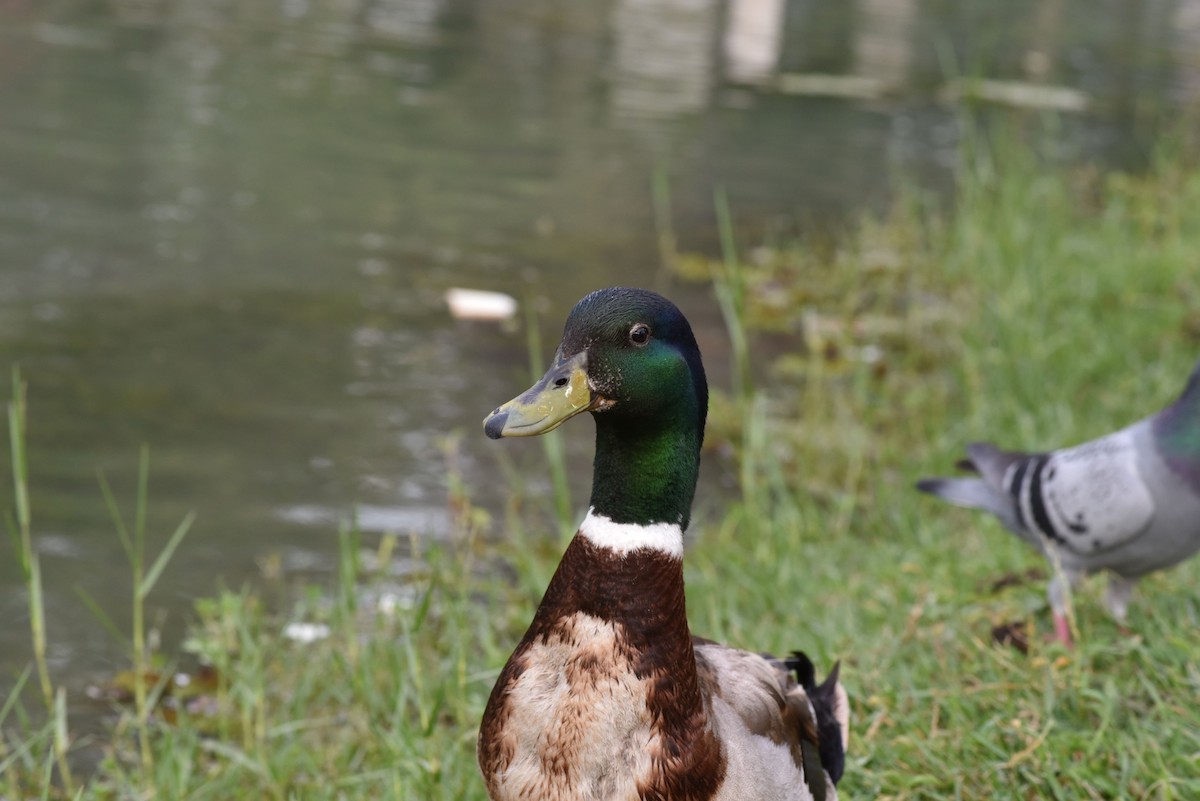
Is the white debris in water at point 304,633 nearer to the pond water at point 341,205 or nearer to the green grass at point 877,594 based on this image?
the green grass at point 877,594

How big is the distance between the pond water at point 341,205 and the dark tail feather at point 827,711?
1.66 m

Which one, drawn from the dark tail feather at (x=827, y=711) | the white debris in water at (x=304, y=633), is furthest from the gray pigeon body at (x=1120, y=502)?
the white debris in water at (x=304, y=633)

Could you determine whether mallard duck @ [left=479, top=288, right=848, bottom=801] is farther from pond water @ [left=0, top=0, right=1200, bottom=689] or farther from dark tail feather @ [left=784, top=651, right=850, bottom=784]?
pond water @ [left=0, top=0, right=1200, bottom=689]

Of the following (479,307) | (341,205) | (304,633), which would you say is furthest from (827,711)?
(341,205)

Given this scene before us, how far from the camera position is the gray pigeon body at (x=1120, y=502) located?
311 centimetres

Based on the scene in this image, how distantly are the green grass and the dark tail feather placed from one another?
25 centimetres

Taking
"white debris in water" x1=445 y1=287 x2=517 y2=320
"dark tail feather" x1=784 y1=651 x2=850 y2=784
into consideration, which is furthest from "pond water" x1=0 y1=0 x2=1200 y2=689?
"dark tail feather" x1=784 y1=651 x2=850 y2=784

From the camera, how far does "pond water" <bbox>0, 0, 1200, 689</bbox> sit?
14.7ft

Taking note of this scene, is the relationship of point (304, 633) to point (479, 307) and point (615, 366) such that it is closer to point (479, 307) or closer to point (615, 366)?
point (615, 366)

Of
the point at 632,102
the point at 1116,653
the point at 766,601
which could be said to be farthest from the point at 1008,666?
the point at 632,102

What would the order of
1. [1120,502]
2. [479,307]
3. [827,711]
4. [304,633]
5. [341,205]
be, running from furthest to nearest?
1. [341,205]
2. [479,307]
3. [304,633]
4. [1120,502]
5. [827,711]

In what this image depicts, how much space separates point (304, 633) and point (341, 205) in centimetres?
415

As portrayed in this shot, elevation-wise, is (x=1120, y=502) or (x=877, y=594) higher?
(x=1120, y=502)

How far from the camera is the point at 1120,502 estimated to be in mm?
3154
